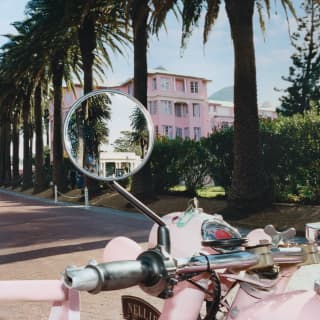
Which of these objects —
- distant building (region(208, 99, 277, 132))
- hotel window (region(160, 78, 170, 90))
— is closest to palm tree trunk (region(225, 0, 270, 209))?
hotel window (region(160, 78, 170, 90))

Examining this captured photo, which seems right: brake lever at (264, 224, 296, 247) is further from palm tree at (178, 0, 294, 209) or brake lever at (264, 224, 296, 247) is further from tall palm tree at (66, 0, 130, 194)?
tall palm tree at (66, 0, 130, 194)

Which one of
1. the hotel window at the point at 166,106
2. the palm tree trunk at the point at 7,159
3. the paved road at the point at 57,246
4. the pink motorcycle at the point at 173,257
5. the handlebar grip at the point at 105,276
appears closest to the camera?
the handlebar grip at the point at 105,276

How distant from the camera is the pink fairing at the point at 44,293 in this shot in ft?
4.99

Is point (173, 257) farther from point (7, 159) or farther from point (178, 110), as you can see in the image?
point (178, 110)

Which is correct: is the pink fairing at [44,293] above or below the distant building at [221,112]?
below

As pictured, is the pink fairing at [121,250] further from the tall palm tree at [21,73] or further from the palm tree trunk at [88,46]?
the tall palm tree at [21,73]

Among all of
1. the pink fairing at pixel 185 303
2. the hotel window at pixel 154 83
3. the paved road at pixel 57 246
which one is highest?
the hotel window at pixel 154 83

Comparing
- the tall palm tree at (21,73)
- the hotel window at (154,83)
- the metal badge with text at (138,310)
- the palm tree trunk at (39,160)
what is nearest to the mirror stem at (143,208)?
the metal badge with text at (138,310)

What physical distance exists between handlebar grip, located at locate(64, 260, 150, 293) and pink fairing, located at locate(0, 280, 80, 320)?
1.14 ft

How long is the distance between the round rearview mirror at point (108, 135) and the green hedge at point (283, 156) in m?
12.9

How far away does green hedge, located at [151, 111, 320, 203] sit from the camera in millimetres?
14305

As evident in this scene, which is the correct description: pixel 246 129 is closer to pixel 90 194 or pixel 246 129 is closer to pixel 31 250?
pixel 31 250

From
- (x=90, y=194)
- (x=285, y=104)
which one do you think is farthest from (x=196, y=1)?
(x=285, y=104)

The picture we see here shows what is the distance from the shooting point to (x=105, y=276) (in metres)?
1.19
